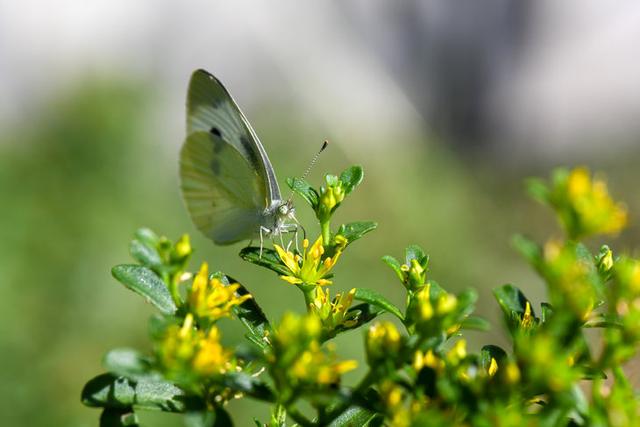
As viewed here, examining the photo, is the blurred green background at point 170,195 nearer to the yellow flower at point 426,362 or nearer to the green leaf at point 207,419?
the green leaf at point 207,419

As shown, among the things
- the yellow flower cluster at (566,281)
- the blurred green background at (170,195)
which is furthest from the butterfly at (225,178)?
the yellow flower cluster at (566,281)

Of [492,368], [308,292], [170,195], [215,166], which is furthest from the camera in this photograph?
[170,195]

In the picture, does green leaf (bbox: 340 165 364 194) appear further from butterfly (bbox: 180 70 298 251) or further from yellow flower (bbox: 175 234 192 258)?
butterfly (bbox: 180 70 298 251)

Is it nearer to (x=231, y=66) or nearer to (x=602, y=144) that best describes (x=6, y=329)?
(x=231, y=66)

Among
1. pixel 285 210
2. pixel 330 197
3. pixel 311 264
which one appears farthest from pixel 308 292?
pixel 285 210

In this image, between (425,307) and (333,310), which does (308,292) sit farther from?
(425,307)
